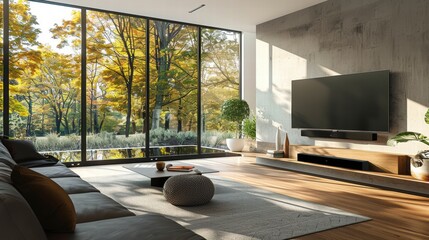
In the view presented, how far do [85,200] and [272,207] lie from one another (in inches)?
72.7

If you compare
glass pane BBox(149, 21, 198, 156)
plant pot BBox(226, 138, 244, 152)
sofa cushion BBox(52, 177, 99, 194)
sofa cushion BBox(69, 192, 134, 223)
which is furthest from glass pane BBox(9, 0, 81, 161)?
sofa cushion BBox(69, 192, 134, 223)

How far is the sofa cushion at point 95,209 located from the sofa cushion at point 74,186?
211mm

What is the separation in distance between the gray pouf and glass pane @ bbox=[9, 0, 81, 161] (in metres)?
3.33

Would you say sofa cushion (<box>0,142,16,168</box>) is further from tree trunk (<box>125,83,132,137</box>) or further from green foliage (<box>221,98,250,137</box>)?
green foliage (<box>221,98,250,137</box>)

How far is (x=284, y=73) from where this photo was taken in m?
6.65

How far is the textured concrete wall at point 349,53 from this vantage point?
460 cm

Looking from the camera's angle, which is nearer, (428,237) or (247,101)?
(428,237)

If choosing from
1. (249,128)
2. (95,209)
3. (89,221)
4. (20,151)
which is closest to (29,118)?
(20,151)

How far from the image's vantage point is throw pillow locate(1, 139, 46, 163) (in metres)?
3.94

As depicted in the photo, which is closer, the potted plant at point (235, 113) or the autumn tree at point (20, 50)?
the autumn tree at point (20, 50)

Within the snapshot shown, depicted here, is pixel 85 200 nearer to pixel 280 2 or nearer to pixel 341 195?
pixel 341 195

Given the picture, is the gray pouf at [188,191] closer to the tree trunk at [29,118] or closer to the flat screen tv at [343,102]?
the flat screen tv at [343,102]

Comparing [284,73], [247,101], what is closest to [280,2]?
[284,73]

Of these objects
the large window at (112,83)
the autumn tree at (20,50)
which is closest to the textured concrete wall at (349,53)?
the large window at (112,83)
